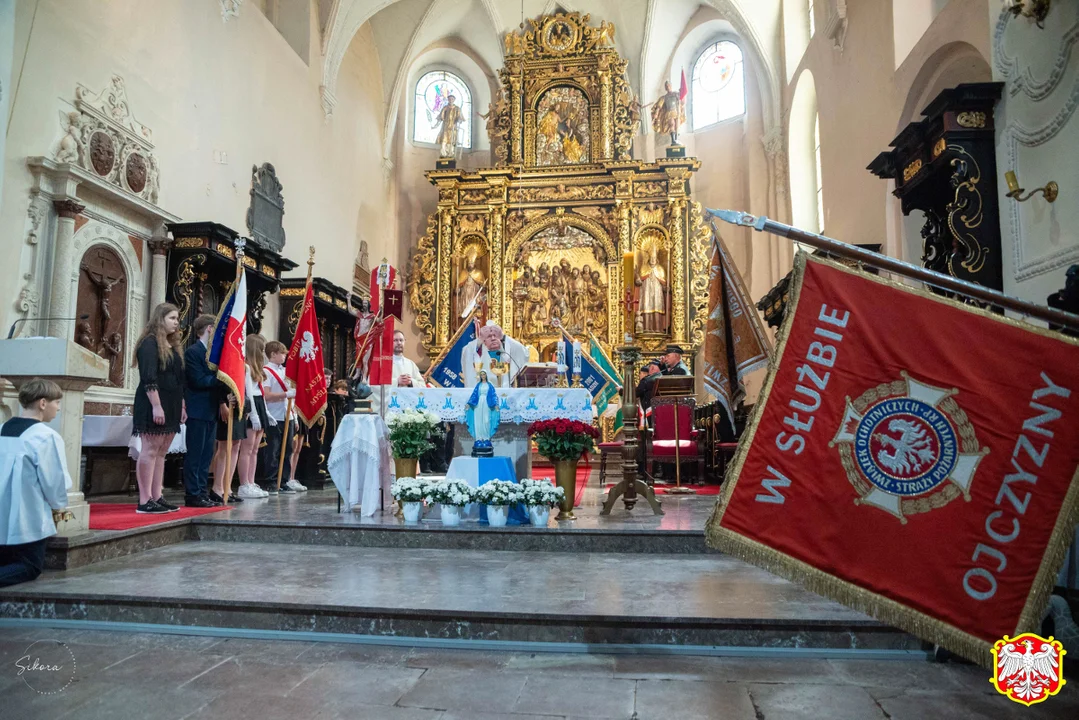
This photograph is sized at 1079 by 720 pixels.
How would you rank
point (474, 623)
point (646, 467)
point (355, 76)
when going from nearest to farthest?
point (474, 623) → point (646, 467) → point (355, 76)

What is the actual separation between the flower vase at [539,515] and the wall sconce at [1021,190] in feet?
13.2

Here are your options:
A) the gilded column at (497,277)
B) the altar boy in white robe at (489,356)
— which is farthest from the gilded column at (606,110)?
the altar boy in white robe at (489,356)

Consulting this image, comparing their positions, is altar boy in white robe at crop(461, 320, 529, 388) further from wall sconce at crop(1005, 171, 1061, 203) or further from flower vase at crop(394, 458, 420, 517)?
wall sconce at crop(1005, 171, 1061, 203)

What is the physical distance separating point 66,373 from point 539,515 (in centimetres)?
319

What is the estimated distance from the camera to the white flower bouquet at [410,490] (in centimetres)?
539

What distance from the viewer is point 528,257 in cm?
1500

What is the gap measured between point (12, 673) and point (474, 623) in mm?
1815

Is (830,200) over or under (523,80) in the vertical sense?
under

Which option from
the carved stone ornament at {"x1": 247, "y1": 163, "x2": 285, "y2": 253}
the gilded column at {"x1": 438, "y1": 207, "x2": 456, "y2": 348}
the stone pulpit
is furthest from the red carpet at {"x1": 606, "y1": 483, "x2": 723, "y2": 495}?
the gilded column at {"x1": 438, "y1": 207, "x2": 456, "y2": 348}

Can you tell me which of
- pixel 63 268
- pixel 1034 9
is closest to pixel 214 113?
pixel 63 268

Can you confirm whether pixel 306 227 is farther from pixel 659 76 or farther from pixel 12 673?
pixel 12 673

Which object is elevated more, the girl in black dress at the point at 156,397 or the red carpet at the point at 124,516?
the girl in black dress at the point at 156,397

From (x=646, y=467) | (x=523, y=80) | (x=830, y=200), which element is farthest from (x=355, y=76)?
(x=646, y=467)

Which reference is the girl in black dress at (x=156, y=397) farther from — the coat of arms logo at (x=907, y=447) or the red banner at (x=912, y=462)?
the coat of arms logo at (x=907, y=447)
